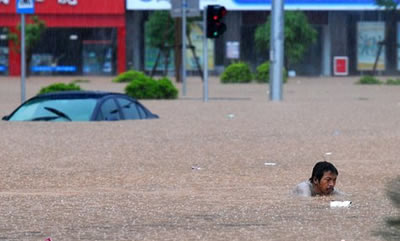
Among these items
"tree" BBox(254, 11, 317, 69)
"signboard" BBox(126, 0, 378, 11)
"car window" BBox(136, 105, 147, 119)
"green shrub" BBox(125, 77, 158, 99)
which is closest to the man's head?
"car window" BBox(136, 105, 147, 119)

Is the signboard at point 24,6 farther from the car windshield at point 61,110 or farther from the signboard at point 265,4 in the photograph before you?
the signboard at point 265,4

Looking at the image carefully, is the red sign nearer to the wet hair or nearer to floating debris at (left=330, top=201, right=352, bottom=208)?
the wet hair

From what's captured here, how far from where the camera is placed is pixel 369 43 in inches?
2628

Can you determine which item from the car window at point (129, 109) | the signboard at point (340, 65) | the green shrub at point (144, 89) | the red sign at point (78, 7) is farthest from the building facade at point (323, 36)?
the car window at point (129, 109)

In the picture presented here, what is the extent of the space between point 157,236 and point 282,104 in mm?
24198

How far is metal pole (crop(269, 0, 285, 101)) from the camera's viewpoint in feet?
115

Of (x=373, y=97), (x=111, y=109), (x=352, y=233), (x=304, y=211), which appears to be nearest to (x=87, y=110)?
(x=111, y=109)

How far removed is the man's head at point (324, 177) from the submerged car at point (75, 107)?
9769mm

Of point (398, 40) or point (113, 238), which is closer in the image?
point (113, 238)

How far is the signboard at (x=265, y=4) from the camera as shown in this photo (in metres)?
65.1

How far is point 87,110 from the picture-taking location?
2102cm

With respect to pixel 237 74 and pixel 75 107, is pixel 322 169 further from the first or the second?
pixel 237 74

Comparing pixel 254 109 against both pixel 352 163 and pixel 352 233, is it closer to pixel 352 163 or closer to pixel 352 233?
pixel 352 163

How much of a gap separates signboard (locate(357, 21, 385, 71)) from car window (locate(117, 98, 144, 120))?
4511 centimetres
